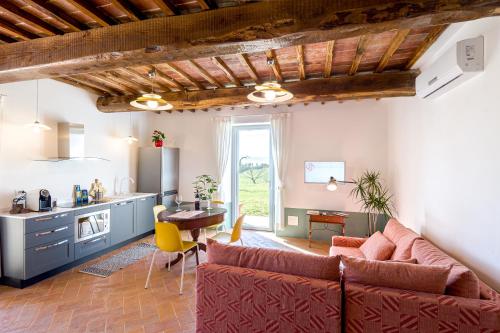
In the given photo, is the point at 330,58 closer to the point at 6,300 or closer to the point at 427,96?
the point at 427,96

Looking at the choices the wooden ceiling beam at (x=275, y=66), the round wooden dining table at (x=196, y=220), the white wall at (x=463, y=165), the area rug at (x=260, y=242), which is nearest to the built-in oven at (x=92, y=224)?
the round wooden dining table at (x=196, y=220)

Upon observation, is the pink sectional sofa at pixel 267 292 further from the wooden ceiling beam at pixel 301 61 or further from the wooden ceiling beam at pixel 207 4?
the wooden ceiling beam at pixel 301 61

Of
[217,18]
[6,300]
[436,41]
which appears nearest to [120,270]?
[6,300]

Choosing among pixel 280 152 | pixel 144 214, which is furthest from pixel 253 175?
pixel 144 214

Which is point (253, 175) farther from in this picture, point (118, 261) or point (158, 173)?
point (118, 261)

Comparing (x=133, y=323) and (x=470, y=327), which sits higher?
(x=470, y=327)

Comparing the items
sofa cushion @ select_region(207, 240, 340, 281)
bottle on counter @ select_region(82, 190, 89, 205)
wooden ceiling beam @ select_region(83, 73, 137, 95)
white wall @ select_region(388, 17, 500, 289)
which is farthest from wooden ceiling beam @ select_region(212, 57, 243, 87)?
bottle on counter @ select_region(82, 190, 89, 205)

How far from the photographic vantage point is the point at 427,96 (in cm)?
278

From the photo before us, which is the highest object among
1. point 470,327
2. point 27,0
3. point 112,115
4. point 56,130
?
point 27,0

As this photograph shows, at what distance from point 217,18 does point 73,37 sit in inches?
55.0

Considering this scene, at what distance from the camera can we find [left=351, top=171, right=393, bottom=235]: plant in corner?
425cm

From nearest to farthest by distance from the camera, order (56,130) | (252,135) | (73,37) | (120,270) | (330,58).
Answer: (73,37) < (330,58) < (120,270) < (56,130) < (252,135)

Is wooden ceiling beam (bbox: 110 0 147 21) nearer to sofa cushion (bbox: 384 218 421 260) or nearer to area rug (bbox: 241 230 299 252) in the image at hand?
sofa cushion (bbox: 384 218 421 260)

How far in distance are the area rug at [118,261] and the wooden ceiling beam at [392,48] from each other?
4.29 m
